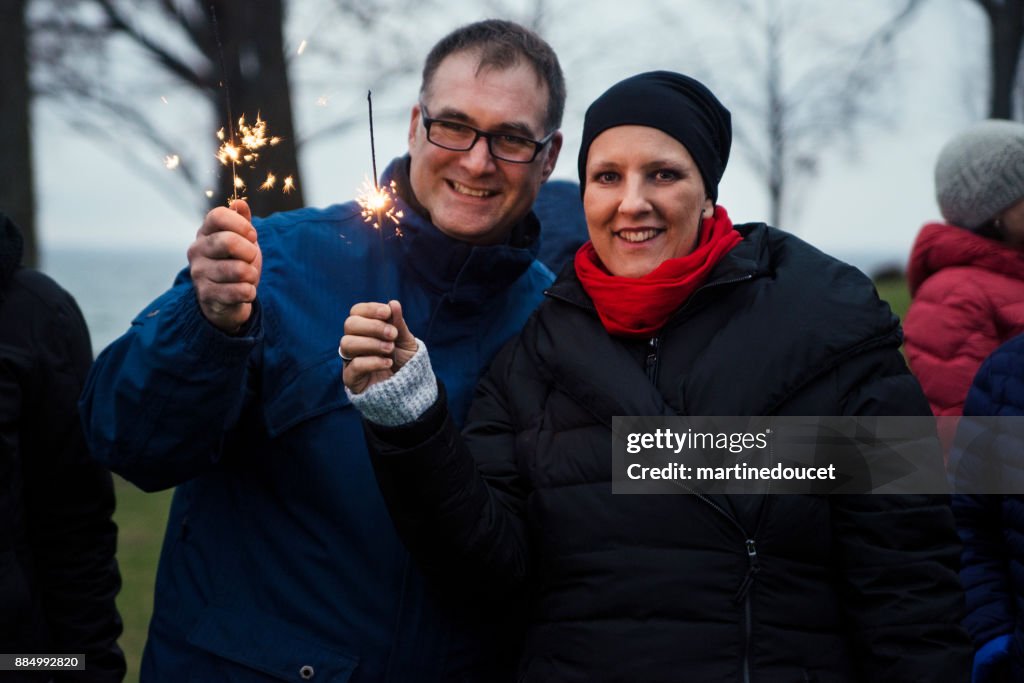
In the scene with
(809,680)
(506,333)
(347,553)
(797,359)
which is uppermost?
(506,333)

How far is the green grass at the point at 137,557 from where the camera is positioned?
6.01 m

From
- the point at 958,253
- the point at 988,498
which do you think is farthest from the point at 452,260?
the point at 958,253

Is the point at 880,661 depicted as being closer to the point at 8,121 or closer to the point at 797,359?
the point at 797,359

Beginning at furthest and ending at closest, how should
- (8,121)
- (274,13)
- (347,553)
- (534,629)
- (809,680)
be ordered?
1. (8,121)
2. (274,13)
3. (347,553)
4. (534,629)
5. (809,680)

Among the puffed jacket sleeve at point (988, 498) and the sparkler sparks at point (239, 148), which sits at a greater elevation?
the sparkler sparks at point (239, 148)

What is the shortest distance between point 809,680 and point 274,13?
7218mm

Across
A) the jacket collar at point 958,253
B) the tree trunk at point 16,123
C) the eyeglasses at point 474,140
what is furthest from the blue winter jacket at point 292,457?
the tree trunk at point 16,123

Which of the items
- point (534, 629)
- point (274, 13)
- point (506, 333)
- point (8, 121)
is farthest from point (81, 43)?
point (534, 629)

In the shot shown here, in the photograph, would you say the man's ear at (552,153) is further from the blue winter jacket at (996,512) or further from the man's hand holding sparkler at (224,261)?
the blue winter jacket at (996,512)

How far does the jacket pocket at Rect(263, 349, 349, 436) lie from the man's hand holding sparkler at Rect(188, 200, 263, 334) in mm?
383

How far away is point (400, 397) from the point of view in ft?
7.07

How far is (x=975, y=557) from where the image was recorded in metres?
2.81

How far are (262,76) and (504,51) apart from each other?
5172 millimetres

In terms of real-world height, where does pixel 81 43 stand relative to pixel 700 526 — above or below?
above
